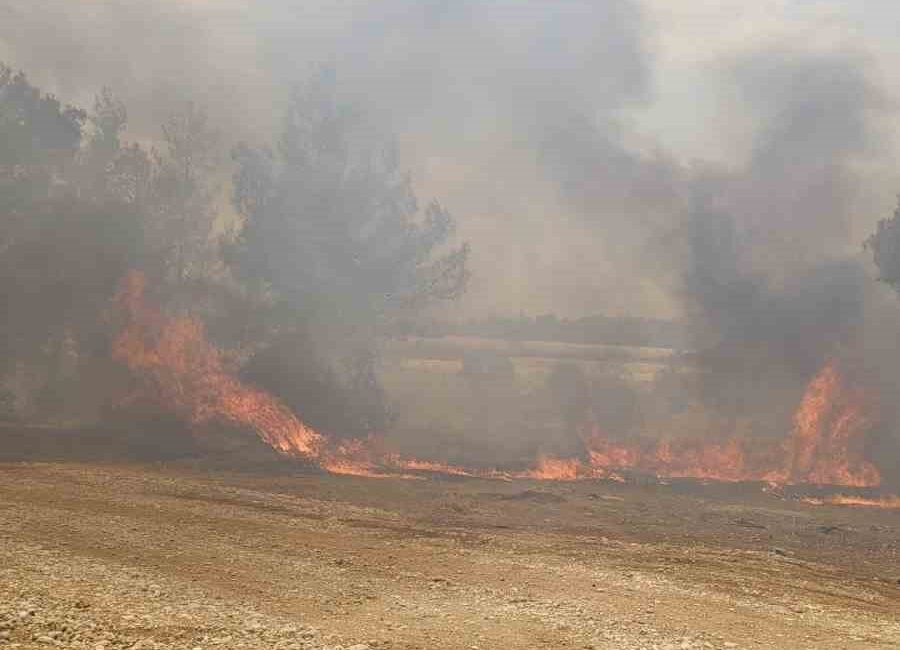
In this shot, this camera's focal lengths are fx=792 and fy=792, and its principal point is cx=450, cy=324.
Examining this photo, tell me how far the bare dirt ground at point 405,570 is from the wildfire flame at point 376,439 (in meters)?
9.50

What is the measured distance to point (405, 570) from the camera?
→ 55.3ft

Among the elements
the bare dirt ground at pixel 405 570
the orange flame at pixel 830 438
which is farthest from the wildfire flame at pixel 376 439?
the bare dirt ground at pixel 405 570

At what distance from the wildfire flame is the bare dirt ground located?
9.50 m

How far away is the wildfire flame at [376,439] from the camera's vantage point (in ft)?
124

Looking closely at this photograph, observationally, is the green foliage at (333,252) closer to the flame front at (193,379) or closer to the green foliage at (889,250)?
the flame front at (193,379)

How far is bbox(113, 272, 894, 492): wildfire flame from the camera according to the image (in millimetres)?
37781

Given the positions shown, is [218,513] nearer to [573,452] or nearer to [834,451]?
[573,452]

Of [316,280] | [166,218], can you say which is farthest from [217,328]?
[166,218]

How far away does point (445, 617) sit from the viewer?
44.6 ft

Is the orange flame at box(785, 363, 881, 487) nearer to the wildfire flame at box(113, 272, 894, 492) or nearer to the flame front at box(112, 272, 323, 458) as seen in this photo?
the wildfire flame at box(113, 272, 894, 492)

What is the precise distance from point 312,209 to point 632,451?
2212cm

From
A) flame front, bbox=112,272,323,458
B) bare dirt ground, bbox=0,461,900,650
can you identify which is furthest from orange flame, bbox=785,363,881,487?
flame front, bbox=112,272,323,458

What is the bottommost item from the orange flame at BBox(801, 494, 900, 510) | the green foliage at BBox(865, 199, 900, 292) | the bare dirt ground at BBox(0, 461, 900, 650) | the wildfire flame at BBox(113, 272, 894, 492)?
the bare dirt ground at BBox(0, 461, 900, 650)

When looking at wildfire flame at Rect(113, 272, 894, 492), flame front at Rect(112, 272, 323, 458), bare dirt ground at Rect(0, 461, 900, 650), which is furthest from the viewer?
flame front at Rect(112, 272, 323, 458)
